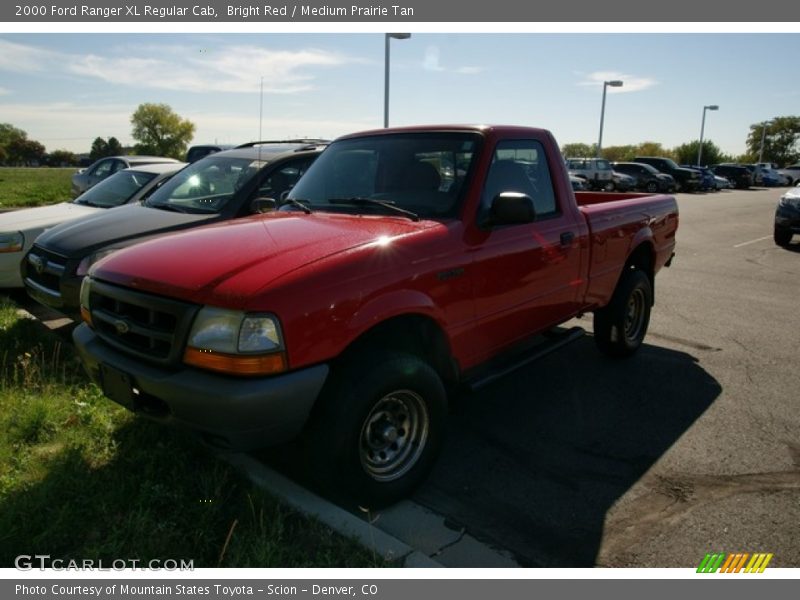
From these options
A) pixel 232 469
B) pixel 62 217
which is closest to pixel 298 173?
pixel 62 217

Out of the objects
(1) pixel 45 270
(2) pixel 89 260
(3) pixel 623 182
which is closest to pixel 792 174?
(3) pixel 623 182

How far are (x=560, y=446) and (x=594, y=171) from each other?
97.8ft

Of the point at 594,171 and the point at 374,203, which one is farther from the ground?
the point at 594,171

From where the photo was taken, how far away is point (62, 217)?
277 inches

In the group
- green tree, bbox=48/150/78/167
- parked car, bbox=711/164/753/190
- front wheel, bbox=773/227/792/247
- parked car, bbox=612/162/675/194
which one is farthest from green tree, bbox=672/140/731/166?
green tree, bbox=48/150/78/167

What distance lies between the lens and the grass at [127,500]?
2.70 meters

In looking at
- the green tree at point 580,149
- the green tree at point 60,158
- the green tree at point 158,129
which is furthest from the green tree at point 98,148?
the green tree at point 580,149

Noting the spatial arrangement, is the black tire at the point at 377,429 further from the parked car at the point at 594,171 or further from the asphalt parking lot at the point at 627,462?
the parked car at the point at 594,171

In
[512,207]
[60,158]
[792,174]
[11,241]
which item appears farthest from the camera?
[60,158]

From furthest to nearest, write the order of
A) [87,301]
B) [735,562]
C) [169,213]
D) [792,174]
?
[792,174], [169,213], [87,301], [735,562]

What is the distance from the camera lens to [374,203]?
149 inches

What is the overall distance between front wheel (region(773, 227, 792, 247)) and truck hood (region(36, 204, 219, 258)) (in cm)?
1300

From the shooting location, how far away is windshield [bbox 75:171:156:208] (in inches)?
311

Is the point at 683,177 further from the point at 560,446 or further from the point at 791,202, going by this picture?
the point at 560,446
